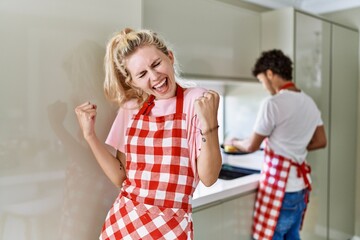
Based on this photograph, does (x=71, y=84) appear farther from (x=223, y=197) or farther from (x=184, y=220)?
(x=223, y=197)

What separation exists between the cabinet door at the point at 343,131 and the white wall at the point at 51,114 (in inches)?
73.3

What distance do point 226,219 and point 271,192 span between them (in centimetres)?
31

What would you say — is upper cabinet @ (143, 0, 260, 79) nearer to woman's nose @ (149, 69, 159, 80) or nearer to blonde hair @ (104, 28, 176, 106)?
blonde hair @ (104, 28, 176, 106)

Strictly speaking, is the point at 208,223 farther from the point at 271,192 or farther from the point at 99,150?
the point at 99,150

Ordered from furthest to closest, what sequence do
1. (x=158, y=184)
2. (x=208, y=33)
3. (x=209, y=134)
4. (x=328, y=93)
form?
(x=328, y=93), (x=208, y=33), (x=158, y=184), (x=209, y=134)

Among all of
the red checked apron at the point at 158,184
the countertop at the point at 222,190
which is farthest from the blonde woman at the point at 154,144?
the countertop at the point at 222,190

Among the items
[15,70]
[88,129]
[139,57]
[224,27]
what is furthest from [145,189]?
[224,27]

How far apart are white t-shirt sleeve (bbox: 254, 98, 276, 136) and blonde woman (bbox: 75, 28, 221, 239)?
878 mm

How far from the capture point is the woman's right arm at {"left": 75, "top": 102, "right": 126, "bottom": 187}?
1.16m

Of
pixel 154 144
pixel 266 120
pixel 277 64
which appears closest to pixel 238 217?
pixel 266 120

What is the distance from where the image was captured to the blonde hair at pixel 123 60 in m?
1.10

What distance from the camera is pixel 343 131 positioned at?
2719 mm

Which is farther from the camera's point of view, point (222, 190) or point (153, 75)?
point (222, 190)

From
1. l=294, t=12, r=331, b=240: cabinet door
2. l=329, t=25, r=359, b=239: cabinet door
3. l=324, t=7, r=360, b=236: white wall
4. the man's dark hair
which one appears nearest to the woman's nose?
the man's dark hair
